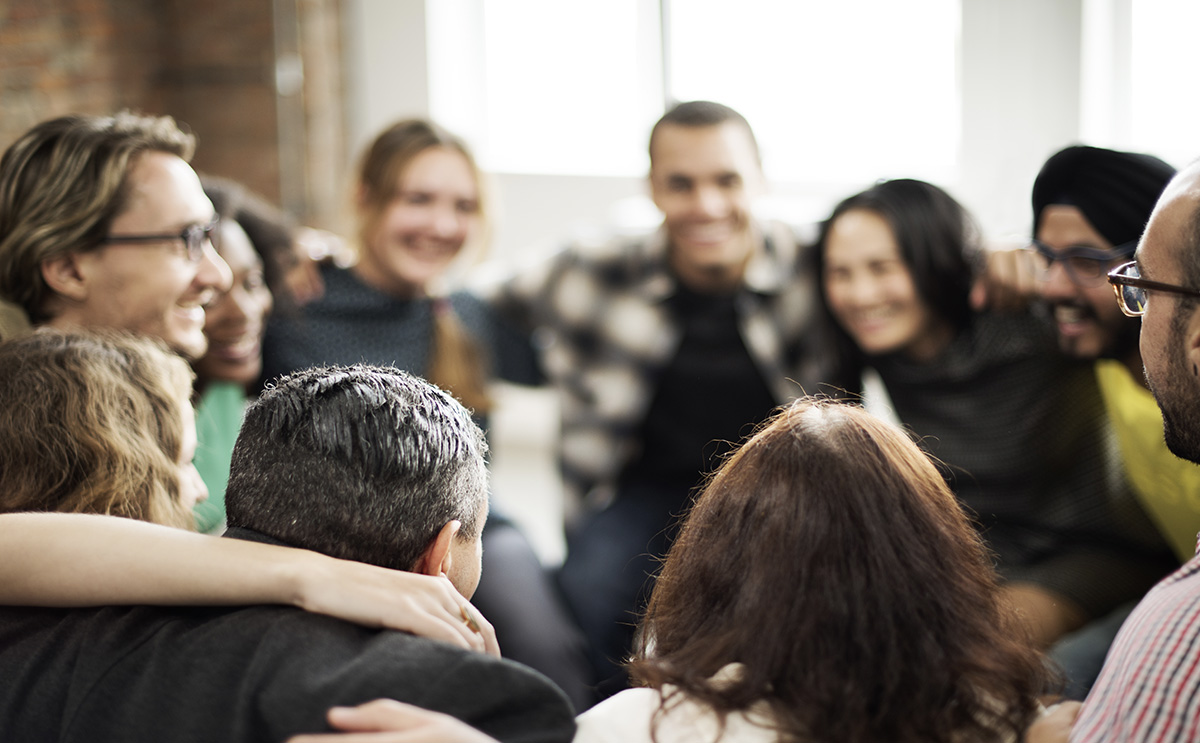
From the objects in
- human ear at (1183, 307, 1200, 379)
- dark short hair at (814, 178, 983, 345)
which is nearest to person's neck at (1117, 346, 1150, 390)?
dark short hair at (814, 178, 983, 345)

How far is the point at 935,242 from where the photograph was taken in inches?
84.2

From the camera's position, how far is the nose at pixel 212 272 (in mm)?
1956

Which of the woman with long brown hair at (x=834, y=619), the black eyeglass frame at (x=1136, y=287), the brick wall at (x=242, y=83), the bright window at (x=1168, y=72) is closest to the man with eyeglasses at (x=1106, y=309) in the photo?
the black eyeglass frame at (x=1136, y=287)

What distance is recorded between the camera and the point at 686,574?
1134mm

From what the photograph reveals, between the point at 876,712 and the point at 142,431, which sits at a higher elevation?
the point at 142,431

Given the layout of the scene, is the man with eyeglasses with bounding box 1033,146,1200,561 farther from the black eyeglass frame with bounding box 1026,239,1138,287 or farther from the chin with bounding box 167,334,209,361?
the chin with bounding box 167,334,209,361

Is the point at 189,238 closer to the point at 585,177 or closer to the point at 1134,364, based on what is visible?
the point at 1134,364

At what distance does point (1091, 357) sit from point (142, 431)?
1.65 metres

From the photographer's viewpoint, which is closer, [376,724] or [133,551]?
[376,724]

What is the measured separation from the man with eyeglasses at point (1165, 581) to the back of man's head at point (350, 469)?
0.68 metres

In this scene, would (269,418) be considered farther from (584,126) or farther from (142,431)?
(584,126)

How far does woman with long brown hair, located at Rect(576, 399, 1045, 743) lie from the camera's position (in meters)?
0.98

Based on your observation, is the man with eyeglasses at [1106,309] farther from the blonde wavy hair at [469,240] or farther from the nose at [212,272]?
the nose at [212,272]

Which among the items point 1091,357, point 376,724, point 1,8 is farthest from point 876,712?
point 1,8
